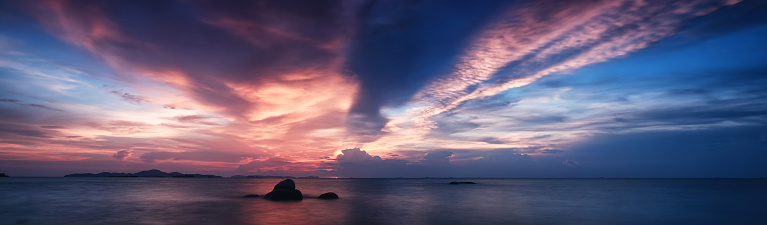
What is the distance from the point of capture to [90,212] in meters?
34.7

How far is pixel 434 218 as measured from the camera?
3173 cm

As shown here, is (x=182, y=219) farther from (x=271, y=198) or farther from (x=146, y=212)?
(x=271, y=198)

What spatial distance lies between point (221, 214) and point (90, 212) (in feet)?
41.7

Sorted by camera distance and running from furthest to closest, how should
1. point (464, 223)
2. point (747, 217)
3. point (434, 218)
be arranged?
point (747, 217) < point (434, 218) < point (464, 223)

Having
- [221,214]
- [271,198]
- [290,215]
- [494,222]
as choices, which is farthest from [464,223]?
[271,198]

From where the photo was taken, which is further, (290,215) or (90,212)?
(90,212)

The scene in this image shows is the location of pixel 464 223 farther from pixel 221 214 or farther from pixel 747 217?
pixel 747 217

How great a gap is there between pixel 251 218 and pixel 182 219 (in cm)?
572

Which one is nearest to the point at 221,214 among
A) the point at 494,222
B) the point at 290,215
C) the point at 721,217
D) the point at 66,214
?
the point at 290,215

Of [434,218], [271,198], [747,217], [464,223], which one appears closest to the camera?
[464,223]

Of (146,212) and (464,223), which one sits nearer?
(464,223)

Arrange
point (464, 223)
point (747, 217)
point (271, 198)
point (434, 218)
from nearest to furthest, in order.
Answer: point (464, 223)
point (434, 218)
point (747, 217)
point (271, 198)

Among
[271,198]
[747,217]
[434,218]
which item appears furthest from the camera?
[271,198]

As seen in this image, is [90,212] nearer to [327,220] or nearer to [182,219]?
[182,219]
